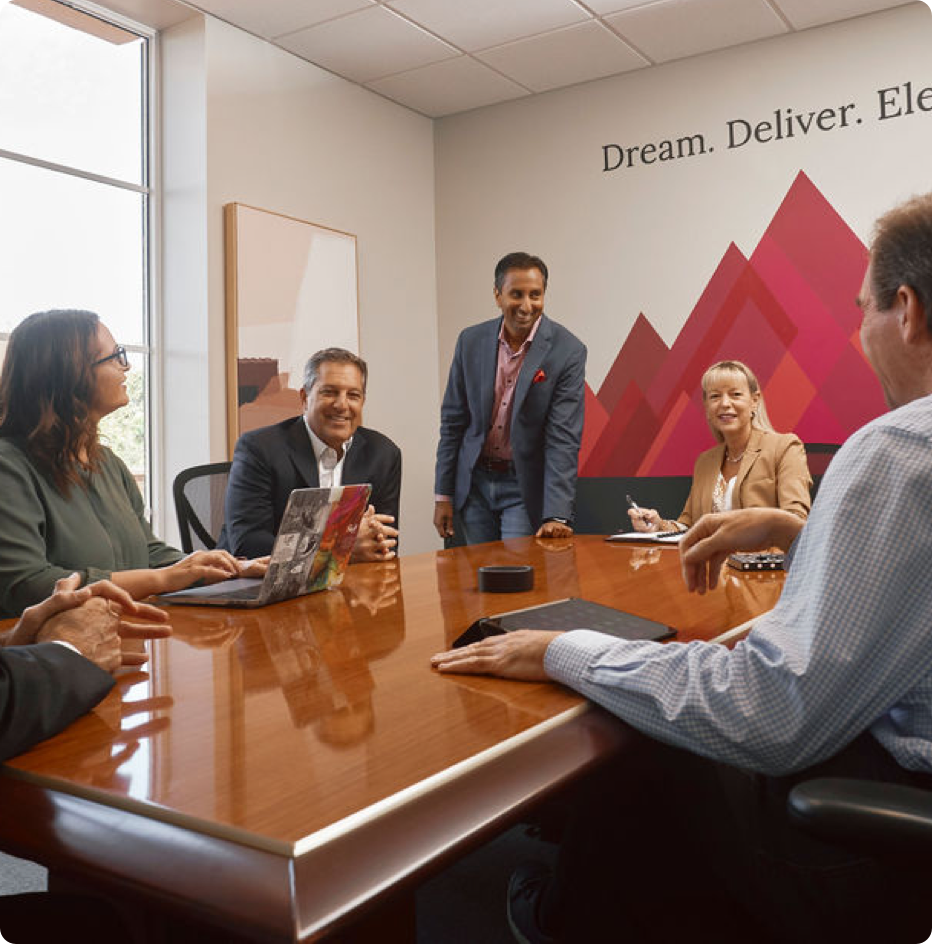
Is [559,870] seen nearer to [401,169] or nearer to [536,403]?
[536,403]

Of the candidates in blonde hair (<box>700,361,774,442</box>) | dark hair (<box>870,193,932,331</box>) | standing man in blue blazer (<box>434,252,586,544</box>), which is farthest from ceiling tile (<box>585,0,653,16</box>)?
dark hair (<box>870,193,932,331</box>)

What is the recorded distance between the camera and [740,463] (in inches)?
141

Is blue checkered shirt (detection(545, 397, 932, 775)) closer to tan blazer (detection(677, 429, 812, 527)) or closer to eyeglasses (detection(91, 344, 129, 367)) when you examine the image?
eyeglasses (detection(91, 344, 129, 367))

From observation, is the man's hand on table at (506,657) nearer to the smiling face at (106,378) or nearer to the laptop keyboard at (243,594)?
the laptop keyboard at (243,594)

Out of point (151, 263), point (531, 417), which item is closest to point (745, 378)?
point (531, 417)

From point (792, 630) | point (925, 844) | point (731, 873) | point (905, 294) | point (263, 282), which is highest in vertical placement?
point (263, 282)

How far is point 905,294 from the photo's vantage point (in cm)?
109

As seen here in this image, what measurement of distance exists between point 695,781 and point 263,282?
12.2ft

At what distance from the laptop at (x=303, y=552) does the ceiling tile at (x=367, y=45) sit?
3211 millimetres

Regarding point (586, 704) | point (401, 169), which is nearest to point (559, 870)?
point (586, 704)

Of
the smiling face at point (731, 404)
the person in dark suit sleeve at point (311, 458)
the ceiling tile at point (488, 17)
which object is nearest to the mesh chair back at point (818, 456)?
the smiling face at point (731, 404)

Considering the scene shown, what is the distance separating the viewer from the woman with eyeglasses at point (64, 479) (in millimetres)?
1862

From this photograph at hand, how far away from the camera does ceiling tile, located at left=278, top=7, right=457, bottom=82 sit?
437cm

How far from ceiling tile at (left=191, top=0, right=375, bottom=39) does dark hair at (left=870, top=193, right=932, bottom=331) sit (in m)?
3.64
